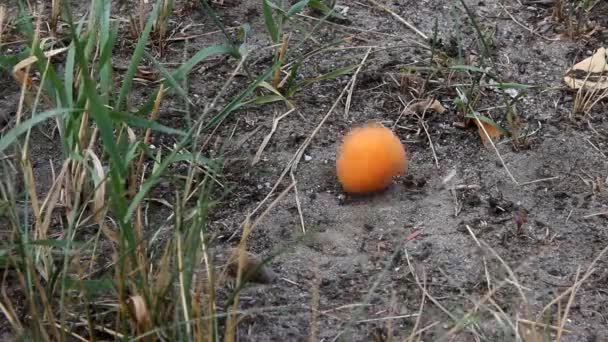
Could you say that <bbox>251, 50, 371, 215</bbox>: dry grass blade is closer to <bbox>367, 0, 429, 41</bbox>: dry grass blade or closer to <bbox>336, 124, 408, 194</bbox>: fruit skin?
<bbox>336, 124, 408, 194</bbox>: fruit skin

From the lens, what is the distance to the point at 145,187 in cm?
194

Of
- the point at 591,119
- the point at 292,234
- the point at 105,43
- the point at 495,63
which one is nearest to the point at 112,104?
the point at 105,43

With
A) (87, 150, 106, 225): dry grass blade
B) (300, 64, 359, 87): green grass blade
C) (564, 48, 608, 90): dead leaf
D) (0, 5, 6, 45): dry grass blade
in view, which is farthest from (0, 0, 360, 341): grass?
(564, 48, 608, 90): dead leaf

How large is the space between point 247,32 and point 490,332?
117cm

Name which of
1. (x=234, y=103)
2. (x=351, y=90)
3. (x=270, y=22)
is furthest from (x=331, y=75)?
(x=234, y=103)

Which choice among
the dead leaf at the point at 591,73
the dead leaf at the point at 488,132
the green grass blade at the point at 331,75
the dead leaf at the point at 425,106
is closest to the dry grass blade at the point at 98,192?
the green grass blade at the point at 331,75

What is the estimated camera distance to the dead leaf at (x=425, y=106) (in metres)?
2.65

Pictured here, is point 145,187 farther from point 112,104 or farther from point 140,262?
point 112,104

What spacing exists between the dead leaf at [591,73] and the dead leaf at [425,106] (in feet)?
1.34

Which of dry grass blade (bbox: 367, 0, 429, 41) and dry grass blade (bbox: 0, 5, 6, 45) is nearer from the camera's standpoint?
dry grass blade (bbox: 0, 5, 6, 45)

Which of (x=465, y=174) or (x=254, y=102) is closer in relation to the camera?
(x=465, y=174)

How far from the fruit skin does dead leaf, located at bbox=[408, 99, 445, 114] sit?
0.33 meters

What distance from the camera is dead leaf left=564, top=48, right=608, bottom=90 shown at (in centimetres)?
270

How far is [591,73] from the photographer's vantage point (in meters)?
2.78
